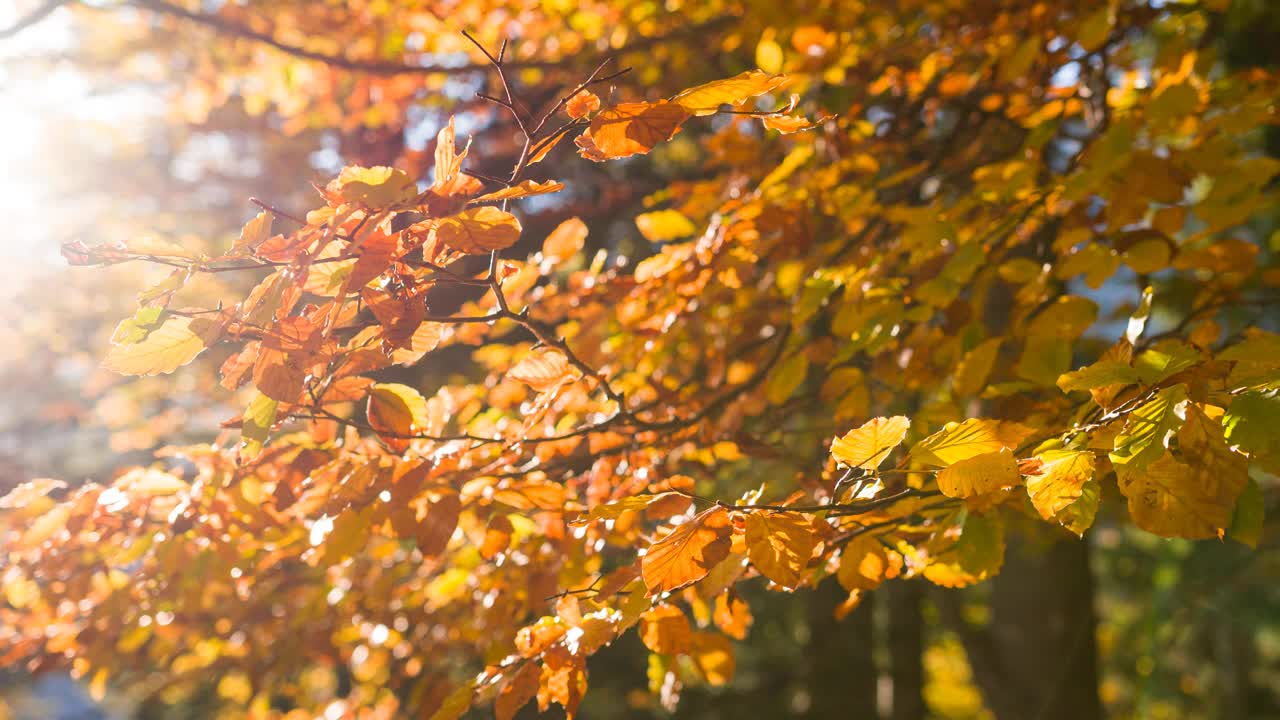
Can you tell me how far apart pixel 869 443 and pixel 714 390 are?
1.24 meters

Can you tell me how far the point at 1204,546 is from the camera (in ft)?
27.2

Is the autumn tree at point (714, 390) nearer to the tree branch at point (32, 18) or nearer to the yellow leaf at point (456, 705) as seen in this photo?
the yellow leaf at point (456, 705)

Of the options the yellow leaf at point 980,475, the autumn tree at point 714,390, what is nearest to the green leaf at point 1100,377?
the autumn tree at point 714,390

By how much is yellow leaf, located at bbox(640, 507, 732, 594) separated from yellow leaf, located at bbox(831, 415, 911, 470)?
0.17m


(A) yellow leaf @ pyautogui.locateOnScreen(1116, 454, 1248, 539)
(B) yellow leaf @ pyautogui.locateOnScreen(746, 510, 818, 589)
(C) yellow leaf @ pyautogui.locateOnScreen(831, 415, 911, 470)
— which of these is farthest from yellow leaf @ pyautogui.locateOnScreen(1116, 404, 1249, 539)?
(B) yellow leaf @ pyautogui.locateOnScreen(746, 510, 818, 589)

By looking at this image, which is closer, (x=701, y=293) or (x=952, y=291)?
(x=952, y=291)

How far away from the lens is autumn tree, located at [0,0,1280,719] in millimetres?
959

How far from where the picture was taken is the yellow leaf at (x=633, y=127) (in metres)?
0.96

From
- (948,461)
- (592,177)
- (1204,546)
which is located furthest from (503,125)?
(1204,546)

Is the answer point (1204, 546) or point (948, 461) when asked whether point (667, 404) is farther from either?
point (1204, 546)

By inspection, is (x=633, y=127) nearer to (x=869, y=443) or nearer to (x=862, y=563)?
(x=869, y=443)

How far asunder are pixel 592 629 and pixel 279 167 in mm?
5602

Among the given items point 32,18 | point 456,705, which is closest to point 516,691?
point 456,705

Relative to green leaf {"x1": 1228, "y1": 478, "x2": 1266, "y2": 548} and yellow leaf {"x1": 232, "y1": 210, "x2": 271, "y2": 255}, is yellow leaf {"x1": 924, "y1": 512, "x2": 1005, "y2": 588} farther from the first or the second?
yellow leaf {"x1": 232, "y1": 210, "x2": 271, "y2": 255}
